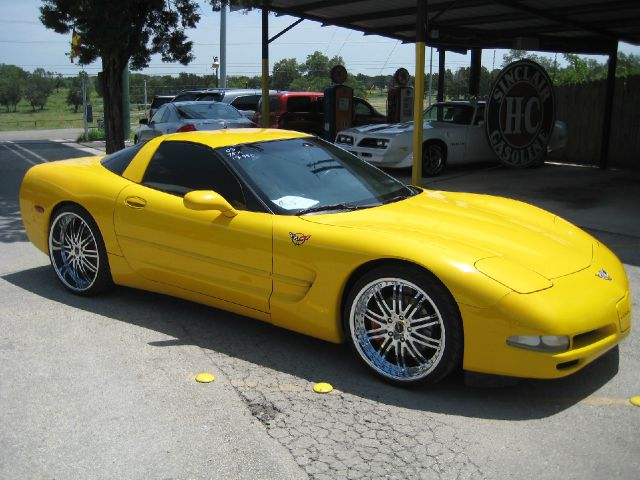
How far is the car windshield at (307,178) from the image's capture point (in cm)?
443

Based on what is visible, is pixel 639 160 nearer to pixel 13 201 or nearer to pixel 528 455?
pixel 13 201

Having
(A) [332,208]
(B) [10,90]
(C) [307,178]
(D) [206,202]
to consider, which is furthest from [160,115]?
(B) [10,90]

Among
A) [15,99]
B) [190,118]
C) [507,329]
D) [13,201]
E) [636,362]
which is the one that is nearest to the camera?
[507,329]

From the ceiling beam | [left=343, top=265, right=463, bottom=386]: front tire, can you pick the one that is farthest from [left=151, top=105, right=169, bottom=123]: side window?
[left=343, top=265, right=463, bottom=386]: front tire

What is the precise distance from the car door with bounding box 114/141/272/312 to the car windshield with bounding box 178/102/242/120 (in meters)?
8.68

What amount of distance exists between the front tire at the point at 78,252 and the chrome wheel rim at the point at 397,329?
2.28 metres

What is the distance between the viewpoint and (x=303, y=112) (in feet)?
53.8

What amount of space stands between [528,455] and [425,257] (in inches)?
43.1

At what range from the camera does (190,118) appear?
13375 millimetres

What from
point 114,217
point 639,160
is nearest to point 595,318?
point 114,217

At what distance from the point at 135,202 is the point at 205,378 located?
1587 millimetres

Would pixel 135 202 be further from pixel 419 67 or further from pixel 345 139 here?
pixel 345 139

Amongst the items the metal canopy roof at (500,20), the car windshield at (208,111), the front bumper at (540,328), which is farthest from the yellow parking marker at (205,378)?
the car windshield at (208,111)

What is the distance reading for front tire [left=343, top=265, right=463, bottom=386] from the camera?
11.7 ft
